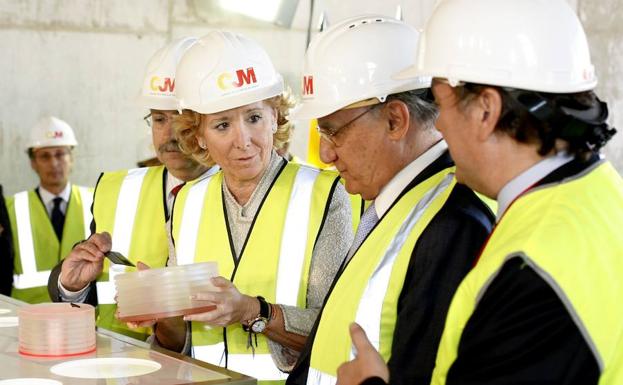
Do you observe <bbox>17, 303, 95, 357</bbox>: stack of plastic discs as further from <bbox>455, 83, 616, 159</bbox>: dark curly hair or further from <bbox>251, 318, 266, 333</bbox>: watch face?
<bbox>455, 83, 616, 159</bbox>: dark curly hair

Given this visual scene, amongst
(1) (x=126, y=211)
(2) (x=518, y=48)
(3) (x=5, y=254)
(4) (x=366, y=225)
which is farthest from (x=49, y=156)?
(2) (x=518, y=48)

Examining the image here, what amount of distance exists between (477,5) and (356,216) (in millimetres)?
1979

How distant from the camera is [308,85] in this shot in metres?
2.92

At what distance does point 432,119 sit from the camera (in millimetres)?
2758

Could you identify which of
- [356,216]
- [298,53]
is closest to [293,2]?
[298,53]

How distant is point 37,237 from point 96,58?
153 cm

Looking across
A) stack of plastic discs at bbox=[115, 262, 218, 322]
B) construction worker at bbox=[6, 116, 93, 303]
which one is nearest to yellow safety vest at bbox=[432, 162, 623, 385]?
stack of plastic discs at bbox=[115, 262, 218, 322]

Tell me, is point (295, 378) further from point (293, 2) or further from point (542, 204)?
point (293, 2)

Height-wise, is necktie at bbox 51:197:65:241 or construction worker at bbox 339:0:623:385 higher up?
construction worker at bbox 339:0:623:385

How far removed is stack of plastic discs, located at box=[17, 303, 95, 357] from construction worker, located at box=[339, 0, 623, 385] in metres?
0.92

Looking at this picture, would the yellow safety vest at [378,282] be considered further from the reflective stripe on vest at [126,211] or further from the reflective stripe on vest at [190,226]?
the reflective stripe on vest at [126,211]

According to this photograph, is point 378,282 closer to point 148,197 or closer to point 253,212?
point 253,212

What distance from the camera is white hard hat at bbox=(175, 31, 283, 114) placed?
3.61 metres

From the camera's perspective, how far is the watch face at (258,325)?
3.26m
